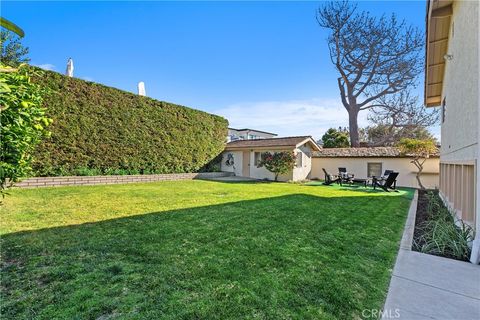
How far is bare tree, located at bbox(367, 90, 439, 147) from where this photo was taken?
25766 mm

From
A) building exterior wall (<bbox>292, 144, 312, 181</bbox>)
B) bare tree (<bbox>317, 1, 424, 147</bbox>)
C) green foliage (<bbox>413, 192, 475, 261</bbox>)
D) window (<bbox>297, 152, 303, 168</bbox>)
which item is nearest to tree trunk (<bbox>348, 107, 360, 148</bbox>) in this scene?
bare tree (<bbox>317, 1, 424, 147</bbox>)

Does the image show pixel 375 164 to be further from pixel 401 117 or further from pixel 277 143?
pixel 401 117

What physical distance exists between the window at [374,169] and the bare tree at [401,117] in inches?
457

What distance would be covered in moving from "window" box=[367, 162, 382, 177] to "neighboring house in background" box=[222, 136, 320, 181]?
411cm

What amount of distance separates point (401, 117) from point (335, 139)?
7.22 metres

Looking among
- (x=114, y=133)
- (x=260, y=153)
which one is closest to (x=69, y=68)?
(x=114, y=133)

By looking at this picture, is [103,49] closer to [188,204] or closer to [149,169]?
[149,169]

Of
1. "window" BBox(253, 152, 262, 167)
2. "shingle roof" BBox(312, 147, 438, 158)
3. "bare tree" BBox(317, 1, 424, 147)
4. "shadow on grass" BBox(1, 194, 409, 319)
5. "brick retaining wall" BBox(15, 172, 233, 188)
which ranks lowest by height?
"shadow on grass" BBox(1, 194, 409, 319)

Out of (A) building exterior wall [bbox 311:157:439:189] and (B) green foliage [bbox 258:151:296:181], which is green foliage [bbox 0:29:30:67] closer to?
(B) green foliage [bbox 258:151:296:181]

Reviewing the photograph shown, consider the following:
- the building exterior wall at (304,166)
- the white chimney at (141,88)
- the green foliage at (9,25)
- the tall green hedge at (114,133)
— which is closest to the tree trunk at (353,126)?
the building exterior wall at (304,166)

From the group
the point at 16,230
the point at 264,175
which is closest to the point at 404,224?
the point at 16,230

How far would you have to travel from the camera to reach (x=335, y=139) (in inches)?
1135

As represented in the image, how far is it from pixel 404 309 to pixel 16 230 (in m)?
6.11

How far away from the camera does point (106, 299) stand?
7.91ft
